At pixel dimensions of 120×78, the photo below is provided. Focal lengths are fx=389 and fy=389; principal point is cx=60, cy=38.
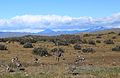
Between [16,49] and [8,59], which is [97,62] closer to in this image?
[8,59]

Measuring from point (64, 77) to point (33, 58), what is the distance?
56.6ft

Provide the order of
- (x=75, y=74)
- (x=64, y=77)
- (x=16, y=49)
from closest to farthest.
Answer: (x=64, y=77), (x=75, y=74), (x=16, y=49)

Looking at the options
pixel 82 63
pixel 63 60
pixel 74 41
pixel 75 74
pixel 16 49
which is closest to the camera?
pixel 75 74

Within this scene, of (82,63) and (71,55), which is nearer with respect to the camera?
(82,63)

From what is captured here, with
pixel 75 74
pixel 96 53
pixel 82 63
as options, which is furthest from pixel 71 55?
pixel 75 74

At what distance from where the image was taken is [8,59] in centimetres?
3922

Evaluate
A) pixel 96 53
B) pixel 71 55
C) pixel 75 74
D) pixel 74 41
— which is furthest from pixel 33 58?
pixel 74 41

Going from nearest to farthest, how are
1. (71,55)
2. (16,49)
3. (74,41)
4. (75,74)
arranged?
(75,74) < (71,55) < (16,49) < (74,41)

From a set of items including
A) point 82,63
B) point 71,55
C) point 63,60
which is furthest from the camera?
point 71,55

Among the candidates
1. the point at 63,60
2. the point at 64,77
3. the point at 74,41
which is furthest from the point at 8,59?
the point at 74,41

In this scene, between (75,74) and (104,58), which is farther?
(104,58)

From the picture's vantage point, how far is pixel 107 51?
1934 inches

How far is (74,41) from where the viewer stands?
61875 mm

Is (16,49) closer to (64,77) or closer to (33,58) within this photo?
(33,58)
